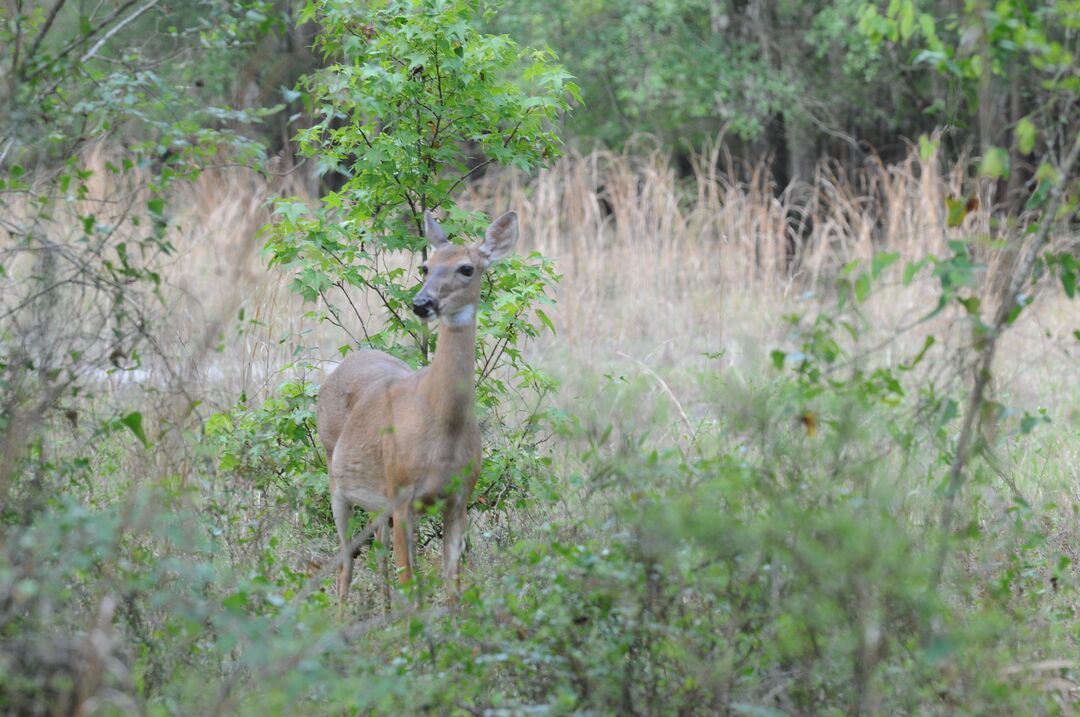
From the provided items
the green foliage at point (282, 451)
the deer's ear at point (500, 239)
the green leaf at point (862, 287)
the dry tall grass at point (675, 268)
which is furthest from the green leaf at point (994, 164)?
the dry tall grass at point (675, 268)

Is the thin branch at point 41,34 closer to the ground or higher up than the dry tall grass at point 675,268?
higher up

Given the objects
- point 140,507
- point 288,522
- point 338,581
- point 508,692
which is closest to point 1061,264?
point 508,692

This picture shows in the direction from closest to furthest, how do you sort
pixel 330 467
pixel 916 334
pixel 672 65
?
pixel 330 467 → pixel 916 334 → pixel 672 65

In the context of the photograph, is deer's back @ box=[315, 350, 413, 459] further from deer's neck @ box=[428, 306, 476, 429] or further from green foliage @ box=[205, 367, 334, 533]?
deer's neck @ box=[428, 306, 476, 429]

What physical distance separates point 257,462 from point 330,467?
0.32 metres

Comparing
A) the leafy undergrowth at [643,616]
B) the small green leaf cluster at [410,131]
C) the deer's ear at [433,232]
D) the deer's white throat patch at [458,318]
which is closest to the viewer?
the leafy undergrowth at [643,616]

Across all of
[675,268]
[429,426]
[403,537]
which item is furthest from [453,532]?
[675,268]

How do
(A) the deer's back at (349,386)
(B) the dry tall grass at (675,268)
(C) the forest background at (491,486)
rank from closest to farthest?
(C) the forest background at (491,486)
(A) the deer's back at (349,386)
(B) the dry tall grass at (675,268)

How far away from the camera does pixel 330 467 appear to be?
218 inches

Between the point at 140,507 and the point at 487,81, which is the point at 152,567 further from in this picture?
the point at 487,81

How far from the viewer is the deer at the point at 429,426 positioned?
487cm

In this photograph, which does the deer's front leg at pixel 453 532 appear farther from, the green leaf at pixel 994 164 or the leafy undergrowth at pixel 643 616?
the green leaf at pixel 994 164

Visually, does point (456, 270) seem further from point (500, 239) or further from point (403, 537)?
point (403, 537)

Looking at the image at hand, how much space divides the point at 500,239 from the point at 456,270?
0.33m
